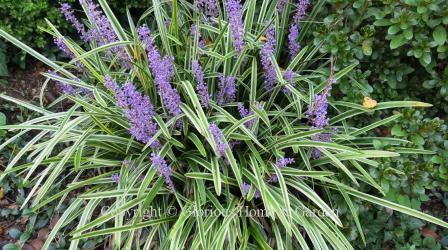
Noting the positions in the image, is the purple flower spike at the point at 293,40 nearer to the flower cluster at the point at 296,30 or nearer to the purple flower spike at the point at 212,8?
the flower cluster at the point at 296,30

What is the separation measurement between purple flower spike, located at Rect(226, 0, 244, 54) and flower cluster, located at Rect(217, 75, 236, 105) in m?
0.18

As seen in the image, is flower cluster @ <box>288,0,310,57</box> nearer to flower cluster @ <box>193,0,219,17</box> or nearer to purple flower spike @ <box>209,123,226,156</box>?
flower cluster @ <box>193,0,219,17</box>

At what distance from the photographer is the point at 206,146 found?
2.64 metres

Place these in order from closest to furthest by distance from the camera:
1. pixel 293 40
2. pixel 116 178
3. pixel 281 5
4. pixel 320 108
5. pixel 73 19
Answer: pixel 320 108 → pixel 116 178 → pixel 73 19 → pixel 293 40 → pixel 281 5

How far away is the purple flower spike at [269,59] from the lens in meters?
2.54

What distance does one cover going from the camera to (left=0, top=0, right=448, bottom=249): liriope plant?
238cm

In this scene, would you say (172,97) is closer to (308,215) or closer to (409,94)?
(308,215)

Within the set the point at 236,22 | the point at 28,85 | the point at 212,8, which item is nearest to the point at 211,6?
the point at 212,8

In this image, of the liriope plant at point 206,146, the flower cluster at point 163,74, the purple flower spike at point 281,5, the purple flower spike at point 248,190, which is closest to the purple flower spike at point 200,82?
the liriope plant at point 206,146

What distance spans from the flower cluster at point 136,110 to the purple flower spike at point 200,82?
11.3 inches

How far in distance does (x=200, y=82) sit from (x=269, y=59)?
436 millimetres

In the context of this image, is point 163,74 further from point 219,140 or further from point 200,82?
point 219,140

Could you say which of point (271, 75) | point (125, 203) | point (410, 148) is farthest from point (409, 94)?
point (125, 203)

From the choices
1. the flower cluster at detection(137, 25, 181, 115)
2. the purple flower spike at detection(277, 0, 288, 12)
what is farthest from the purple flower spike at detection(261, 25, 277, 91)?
the flower cluster at detection(137, 25, 181, 115)
